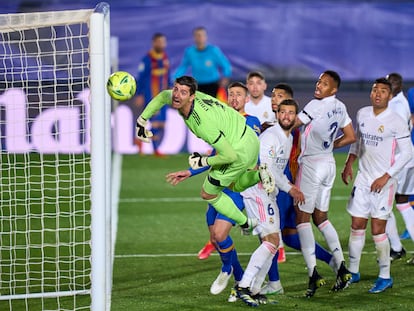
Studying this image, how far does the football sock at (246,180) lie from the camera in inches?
323

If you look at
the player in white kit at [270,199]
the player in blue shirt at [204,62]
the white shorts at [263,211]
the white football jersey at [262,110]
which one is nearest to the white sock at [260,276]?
the player in white kit at [270,199]

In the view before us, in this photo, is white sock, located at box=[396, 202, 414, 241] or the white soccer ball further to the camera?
white sock, located at box=[396, 202, 414, 241]

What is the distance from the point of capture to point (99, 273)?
733cm

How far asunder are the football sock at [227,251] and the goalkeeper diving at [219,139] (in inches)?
13.1

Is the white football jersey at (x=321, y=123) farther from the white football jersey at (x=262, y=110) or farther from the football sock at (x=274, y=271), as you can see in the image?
the white football jersey at (x=262, y=110)

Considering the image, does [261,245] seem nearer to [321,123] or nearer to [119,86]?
[321,123]

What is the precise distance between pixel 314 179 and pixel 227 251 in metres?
1.03

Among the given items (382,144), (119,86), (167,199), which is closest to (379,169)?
(382,144)

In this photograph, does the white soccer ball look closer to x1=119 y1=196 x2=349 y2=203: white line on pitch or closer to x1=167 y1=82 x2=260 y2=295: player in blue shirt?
x1=167 y1=82 x2=260 y2=295: player in blue shirt

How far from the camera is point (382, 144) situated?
28.9ft

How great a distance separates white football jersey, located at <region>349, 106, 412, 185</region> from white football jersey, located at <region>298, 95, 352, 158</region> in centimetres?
23

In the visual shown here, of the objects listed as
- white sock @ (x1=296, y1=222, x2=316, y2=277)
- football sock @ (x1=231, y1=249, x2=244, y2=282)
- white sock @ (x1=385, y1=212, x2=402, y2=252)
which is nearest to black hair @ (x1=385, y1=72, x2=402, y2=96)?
white sock @ (x1=385, y1=212, x2=402, y2=252)

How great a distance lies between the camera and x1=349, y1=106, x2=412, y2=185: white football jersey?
8.72 metres

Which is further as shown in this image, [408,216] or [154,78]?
[154,78]
